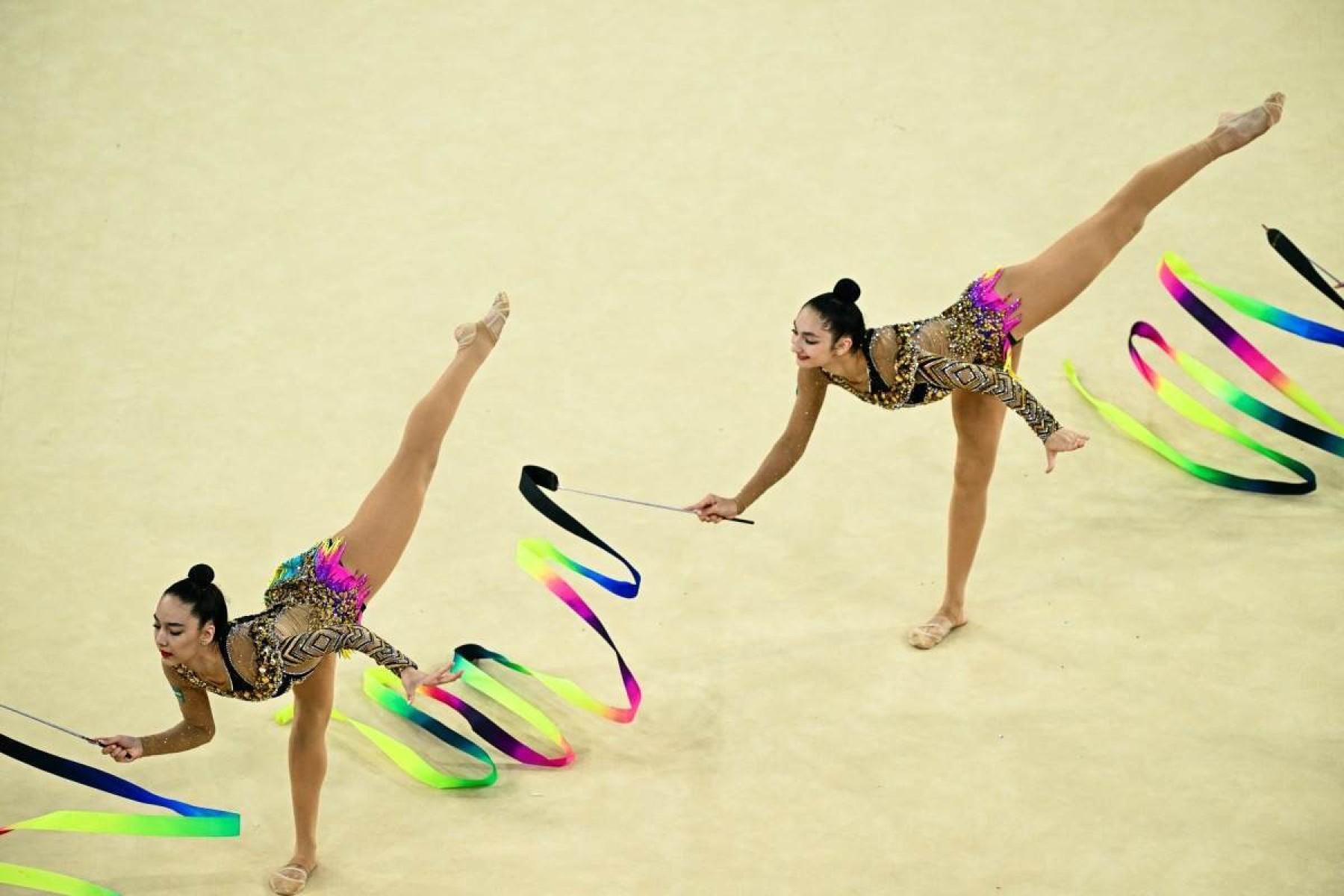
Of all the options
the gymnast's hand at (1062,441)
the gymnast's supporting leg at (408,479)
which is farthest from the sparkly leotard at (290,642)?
the gymnast's hand at (1062,441)

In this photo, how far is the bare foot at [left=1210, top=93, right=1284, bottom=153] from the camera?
4.51 meters

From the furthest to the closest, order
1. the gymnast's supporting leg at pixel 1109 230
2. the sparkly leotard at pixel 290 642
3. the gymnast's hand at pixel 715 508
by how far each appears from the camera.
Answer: the gymnast's supporting leg at pixel 1109 230
the gymnast's hand at pixel 715 508
the sparkly leotard at pixel 290 642

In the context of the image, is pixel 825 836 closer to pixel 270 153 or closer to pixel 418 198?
pixel 418 198

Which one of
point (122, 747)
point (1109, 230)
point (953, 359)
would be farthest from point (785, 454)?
point (122, 747)

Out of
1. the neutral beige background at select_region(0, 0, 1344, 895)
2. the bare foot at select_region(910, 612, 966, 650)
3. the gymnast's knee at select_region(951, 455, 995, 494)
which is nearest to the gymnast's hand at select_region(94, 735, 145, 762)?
the neutral beige background at select_region(0, 0, 1344, 895)

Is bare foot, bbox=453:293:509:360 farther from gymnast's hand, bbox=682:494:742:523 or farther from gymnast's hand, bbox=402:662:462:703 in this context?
gymnast's hand, bbox=402:662:462:703

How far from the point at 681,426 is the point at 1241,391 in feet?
6.56

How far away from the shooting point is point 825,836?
391cm

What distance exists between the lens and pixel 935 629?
4668 millimetres

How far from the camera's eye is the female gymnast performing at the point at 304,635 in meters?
3.55

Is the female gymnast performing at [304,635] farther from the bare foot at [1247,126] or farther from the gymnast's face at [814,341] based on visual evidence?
the bare foot at [1247,126]

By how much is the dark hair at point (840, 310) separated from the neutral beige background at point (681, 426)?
1143 mm

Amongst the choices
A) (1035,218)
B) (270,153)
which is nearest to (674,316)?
(1035,218)

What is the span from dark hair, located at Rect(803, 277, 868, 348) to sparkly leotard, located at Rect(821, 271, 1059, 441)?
0.42 ft
